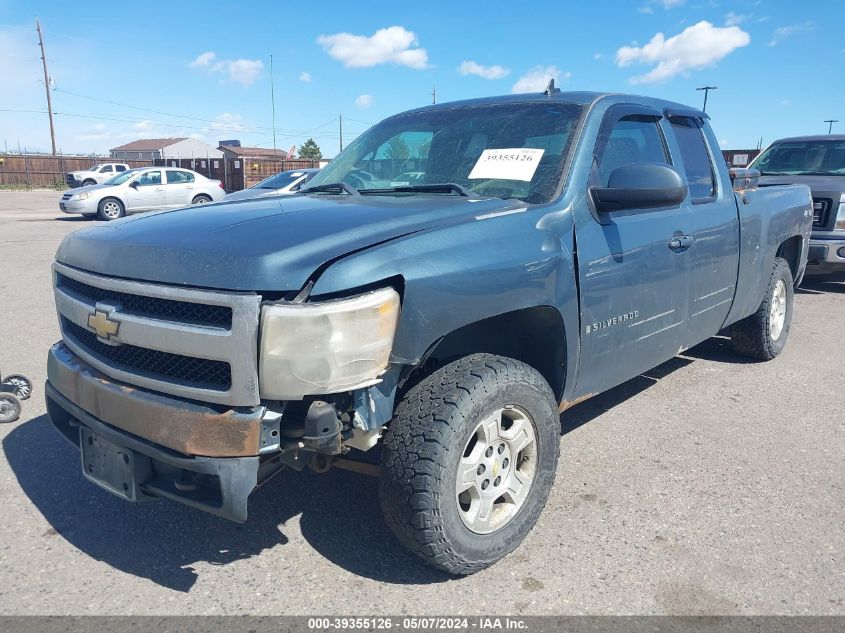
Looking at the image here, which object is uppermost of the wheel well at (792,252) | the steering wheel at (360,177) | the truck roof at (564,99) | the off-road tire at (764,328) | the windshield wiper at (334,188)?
the truck roof at (564,99)

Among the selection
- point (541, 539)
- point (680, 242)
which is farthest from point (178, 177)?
point (541, 539)

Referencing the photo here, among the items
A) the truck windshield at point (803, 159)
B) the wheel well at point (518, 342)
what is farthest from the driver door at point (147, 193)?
the wheel well at point (518, 342)

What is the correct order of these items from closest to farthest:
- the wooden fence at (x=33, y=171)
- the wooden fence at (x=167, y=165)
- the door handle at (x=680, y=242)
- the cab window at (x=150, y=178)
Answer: the door handle at (x=680, y=242)
the cab window at (x=150, y=178)
the wooden fence at (x=167, y=165)
the wooden fence at (x=33, y=171)

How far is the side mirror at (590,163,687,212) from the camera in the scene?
3.04m

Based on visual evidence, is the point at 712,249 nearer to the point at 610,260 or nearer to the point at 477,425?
the point at 610,260

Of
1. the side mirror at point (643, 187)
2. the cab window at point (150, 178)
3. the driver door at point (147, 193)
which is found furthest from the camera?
the cab window at point (150, 178)

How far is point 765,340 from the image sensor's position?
5449 mm

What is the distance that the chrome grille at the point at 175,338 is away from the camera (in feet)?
7.12

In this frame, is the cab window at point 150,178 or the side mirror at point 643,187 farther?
the cab window at point 150,178

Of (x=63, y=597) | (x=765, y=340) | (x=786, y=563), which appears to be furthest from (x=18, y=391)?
(x=765, y=340)

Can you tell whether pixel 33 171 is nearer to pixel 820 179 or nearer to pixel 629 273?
pixel 820 179

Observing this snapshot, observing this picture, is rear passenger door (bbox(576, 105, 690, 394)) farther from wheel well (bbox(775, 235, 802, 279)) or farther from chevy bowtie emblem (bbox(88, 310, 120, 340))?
wheel well (bbox(775, 235, 802, 279))

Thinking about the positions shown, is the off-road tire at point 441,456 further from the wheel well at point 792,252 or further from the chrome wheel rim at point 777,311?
the wheel well at point 792,252

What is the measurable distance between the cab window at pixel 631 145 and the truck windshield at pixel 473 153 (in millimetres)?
240
